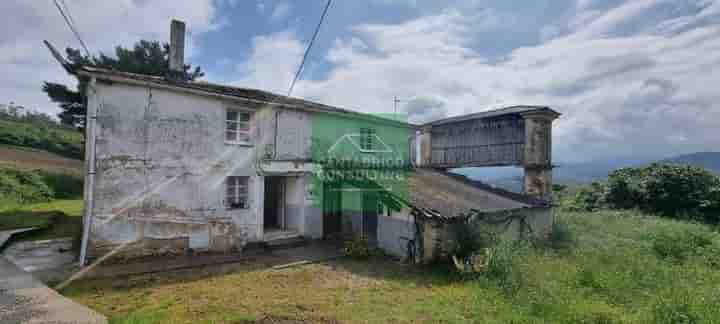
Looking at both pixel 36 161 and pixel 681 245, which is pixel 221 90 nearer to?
pixel 681 245

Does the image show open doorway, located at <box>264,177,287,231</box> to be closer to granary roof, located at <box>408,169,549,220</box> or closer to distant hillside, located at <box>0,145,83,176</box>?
granary roof, located at <box>408,169,549,220</box>

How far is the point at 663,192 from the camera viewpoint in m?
20.0

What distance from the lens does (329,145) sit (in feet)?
47.5

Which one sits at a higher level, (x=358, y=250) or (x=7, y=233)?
(x=7, y=233)

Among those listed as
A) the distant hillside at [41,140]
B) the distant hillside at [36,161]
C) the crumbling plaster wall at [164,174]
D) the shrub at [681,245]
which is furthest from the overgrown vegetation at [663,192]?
the distant hillside at [41,140]

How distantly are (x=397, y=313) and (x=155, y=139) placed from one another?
9239 millimetres

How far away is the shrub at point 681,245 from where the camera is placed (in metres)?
10.6

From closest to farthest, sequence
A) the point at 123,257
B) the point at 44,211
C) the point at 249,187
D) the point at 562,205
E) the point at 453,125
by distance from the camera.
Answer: the point at 123,257 < the point at 249,187 < the point at 44,211 < the point at 453,125 < the point at 562,205

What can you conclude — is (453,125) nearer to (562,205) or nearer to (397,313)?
(562,205)

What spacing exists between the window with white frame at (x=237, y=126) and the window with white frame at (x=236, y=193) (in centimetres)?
148

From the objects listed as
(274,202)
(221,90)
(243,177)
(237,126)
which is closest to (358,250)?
(243,177)

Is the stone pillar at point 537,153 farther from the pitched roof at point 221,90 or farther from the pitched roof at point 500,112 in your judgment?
the pitched roof at point 221,90

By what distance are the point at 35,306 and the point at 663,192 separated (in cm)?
2931

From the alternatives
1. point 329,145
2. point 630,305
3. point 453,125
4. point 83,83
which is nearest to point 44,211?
point 83,83
